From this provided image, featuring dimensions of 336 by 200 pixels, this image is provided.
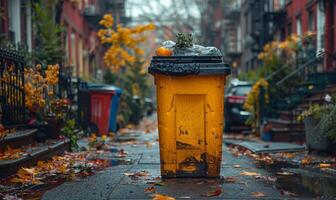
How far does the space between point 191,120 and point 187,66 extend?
65 centimetres

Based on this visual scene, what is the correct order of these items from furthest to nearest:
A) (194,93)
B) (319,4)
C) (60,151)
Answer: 1. (319,4)
2. (60,151)
3. (194,93)

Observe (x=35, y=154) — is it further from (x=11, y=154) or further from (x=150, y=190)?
(x=150, y=190)

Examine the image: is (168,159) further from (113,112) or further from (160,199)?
(113,112)

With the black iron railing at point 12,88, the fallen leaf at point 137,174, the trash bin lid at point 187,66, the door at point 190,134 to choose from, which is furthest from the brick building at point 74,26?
the door at point 190,134

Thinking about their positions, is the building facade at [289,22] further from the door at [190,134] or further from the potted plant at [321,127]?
the door at [190,134]

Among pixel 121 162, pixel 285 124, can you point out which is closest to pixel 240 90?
pixel 285 124

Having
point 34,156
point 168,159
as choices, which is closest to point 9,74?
point 34,156

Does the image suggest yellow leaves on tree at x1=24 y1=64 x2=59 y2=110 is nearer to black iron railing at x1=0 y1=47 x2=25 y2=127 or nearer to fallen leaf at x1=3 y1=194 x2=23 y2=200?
black iron railing at x1=0 y1=47 x2=25 y2=127

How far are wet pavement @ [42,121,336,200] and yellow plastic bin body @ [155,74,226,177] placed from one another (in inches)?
7.3

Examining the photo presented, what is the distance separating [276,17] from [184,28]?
18.5 meters

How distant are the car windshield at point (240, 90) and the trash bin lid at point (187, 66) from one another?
12.3m

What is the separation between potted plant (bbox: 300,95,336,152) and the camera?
29.6 feet

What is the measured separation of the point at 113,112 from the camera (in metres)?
16.6

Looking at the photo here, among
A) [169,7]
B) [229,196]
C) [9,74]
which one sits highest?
[169,7]
